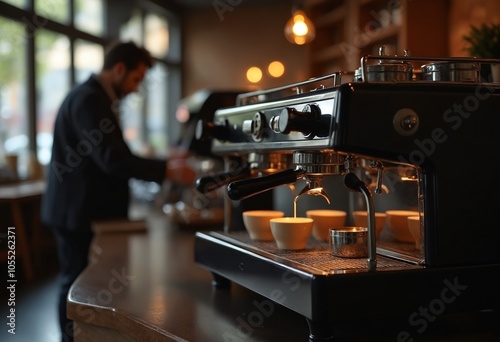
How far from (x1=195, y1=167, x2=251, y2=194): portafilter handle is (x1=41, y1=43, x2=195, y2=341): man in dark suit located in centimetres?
106

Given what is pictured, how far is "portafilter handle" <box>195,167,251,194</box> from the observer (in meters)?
1.18

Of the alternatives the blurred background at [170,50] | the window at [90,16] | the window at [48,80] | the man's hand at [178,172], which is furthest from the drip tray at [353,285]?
the window at [90,16]

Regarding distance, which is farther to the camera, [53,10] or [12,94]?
[53,10]

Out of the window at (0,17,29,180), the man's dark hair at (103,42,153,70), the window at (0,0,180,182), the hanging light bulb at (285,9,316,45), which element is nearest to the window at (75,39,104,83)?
the window at (0,0,180,182)

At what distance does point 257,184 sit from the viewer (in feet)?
3.11

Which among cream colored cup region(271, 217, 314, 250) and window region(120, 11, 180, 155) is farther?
window region(120, 11, 180, 155)

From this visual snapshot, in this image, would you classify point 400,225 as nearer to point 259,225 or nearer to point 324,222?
point 324,222

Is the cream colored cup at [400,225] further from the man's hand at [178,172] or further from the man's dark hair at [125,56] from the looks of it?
the man's dark hair at [125,56]

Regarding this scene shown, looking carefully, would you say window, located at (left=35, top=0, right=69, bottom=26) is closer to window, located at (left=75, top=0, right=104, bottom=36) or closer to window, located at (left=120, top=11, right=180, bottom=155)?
window, located at (left=75, top=0, right=104, bottom=36)

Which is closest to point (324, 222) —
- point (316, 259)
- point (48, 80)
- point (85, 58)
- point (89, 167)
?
point (316, 259)

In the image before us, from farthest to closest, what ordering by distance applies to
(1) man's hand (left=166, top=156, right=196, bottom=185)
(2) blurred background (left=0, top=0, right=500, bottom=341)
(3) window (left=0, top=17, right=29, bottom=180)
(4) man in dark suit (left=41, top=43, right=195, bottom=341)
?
1. (3) window (left=0, top=17, right=29, bottom=180)
2. (2) blurred background (left=0, top=0, right=500, bottom=341)
3. (1) man's hand (left=166, top=156, right=196, bottom=185)
4. (4) man in dark suit (left=41, top=43, right=195, bottom=341)

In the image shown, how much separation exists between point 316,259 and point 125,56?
5.86 feet

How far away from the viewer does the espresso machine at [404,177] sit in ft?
2.76

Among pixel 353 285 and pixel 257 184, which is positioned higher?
pixel 257 184
